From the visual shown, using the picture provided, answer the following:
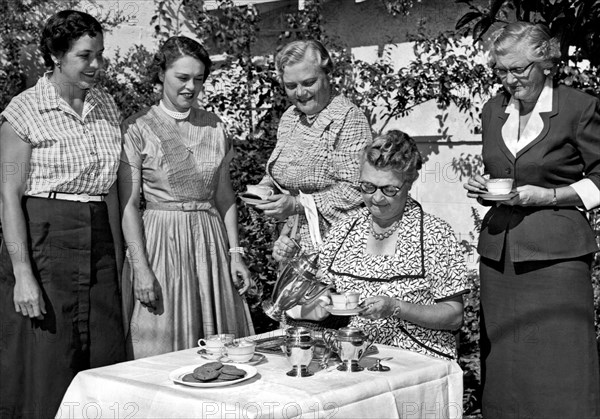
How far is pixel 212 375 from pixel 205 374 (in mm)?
22

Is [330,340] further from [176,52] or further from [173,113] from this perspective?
[176,52]

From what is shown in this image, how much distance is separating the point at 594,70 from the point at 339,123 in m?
2.08

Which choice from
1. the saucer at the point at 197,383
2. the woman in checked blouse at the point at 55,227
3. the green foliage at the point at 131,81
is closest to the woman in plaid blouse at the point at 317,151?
the woman in checked blouse at the point at 55,227

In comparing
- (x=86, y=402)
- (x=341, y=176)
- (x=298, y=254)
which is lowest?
(x=86, y=402)

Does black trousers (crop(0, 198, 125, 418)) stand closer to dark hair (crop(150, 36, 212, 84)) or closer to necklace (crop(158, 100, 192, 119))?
necklace (crop(158, 100, 192, 119))

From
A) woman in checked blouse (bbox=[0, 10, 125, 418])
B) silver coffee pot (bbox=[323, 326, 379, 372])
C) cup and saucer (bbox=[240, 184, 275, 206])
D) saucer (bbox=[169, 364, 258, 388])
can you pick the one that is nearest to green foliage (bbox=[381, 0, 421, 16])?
cup and saucer (bbox=[240, 184, 275, 206])

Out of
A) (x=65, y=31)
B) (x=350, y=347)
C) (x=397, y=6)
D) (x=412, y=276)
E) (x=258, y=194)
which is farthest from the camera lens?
(x=397, y=6)

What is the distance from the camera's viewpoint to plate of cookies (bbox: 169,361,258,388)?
8.59ft

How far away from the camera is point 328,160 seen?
382 centimetres

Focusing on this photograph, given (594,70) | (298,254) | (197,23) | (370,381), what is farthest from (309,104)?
(197,23)

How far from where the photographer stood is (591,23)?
4.03 meters

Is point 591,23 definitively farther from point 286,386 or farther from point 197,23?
point 197,23

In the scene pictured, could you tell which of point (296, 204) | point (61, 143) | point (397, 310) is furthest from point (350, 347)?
point (61, 143)

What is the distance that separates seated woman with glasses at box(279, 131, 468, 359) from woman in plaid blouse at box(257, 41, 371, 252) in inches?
16.2
